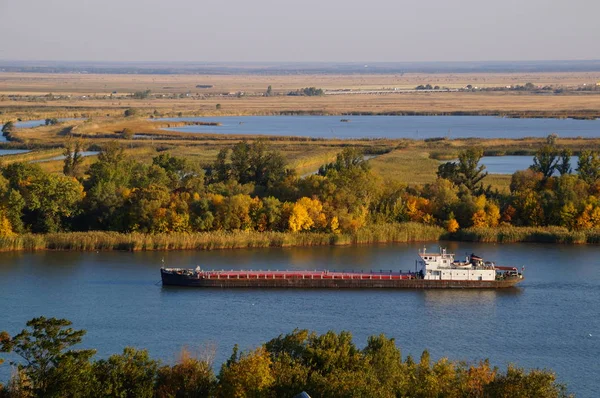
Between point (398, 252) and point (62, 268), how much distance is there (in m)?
9.20

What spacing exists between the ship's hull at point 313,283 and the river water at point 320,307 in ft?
1.04

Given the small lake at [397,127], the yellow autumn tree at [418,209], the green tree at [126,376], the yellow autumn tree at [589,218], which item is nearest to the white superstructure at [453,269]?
the yellow autumn tree at [418,209]

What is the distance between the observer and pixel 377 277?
998 inches

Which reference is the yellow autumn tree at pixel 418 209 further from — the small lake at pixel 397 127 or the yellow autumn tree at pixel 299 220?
the small lake at pixel 397 127

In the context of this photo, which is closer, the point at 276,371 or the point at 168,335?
the point at 276,371

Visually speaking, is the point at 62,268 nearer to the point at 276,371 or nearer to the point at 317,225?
the point at 317,225

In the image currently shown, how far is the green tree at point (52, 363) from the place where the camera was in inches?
560

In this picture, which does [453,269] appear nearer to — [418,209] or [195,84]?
[418,209]

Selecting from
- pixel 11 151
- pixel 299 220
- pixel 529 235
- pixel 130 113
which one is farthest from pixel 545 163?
pixel 130 113

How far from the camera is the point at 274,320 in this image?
2120 centimetres

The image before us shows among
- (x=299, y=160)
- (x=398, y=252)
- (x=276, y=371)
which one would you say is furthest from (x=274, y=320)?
(x=299, y=160)

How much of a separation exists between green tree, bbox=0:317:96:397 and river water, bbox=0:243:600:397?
8.43 feet

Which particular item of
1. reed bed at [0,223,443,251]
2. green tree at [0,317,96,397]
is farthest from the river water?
green tree at [0,317,96,397]

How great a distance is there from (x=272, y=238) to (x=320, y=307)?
685 cm
